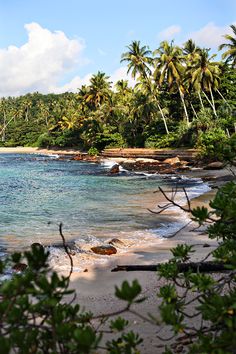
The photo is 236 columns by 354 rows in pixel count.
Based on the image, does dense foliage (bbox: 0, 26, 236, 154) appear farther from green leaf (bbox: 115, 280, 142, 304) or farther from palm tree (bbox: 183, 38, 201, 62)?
green leaf (bbox: 115, 280, 142, 304)

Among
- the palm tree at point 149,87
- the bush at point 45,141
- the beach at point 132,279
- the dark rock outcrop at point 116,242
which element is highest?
the palm tree at point 149,87

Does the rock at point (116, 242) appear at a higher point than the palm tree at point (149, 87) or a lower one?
lower

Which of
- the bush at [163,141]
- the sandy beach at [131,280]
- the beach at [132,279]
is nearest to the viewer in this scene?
the sandy beach at [131,280]

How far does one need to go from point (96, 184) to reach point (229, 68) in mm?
31725

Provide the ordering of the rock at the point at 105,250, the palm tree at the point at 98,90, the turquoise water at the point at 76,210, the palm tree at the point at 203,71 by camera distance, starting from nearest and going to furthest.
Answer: the rock at the point at 105,250
the turquoise water at the point at 76,210
the palm tree at the point at 203,71
the palm tree at the point at 98,90

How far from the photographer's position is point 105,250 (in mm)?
9367

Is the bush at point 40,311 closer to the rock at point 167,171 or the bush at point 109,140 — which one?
the rock at point 167,171

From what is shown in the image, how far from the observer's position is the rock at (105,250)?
9312mm

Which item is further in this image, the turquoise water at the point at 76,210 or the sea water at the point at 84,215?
the turquoise water at the point at 76,210

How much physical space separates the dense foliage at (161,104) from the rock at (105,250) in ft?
78.2

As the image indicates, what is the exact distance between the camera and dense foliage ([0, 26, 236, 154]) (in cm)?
4384

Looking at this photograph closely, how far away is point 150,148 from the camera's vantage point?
50.6 m

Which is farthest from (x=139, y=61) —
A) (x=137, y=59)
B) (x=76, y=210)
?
(x=76, y=210)

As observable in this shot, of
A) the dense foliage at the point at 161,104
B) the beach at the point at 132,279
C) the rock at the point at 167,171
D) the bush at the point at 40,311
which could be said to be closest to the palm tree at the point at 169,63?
the dense foliage at the point at 161,104
